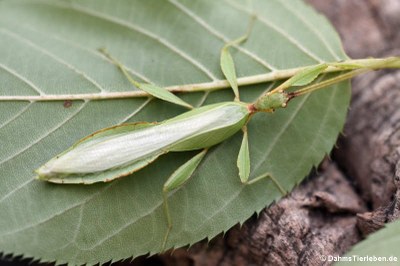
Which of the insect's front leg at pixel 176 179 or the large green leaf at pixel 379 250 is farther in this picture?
the insect's front leg at pixel 176 179

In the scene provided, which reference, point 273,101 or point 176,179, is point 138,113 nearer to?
point 176,179

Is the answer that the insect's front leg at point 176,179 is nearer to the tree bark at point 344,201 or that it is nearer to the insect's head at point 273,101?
the tree bark at point 344,201

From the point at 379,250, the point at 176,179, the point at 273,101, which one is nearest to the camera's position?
the point at 379,250

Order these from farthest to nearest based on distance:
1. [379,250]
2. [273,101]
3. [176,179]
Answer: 1. [273,101]
2. [176,179]
3. [379,250]

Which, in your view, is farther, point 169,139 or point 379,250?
point 169,139

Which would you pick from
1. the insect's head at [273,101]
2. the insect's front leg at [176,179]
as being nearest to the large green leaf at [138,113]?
the insect's front leg at [176,179]

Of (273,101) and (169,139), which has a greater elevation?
(169,139)

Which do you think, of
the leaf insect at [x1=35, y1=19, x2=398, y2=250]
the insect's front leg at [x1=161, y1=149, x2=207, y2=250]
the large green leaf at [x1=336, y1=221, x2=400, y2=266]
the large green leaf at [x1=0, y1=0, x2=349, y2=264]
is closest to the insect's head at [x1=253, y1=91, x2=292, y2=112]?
the leaf insect at [x1=35, y1=19, x2=398, y2=250]

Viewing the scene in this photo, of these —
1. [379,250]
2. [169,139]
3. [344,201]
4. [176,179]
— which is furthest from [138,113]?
[379,250]
